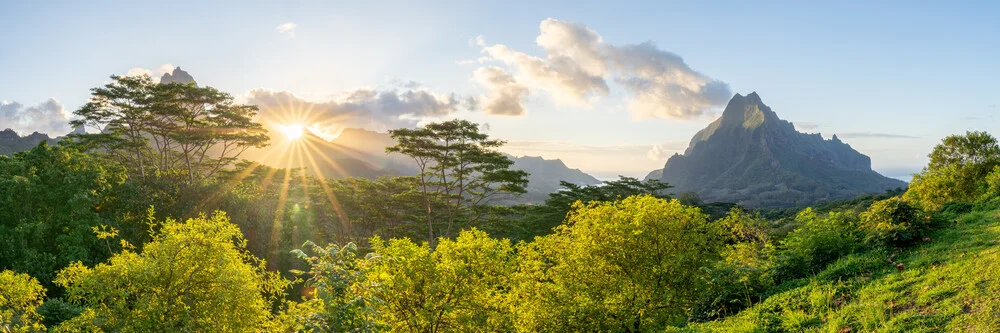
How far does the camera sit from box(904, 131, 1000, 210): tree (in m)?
25.0

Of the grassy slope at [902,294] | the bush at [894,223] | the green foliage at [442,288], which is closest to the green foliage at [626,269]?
the green foliage at [442,288]

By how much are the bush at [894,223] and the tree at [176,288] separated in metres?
17.4

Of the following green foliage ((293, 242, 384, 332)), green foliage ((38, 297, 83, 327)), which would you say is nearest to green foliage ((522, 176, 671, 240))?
green foliage ((38, 297, 83, 327))

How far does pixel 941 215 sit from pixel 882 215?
9.88 feet

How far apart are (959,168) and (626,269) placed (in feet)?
86.2

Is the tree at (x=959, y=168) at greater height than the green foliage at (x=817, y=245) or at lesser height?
greater

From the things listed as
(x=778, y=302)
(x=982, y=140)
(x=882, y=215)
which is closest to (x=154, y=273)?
(x=778, y=302)

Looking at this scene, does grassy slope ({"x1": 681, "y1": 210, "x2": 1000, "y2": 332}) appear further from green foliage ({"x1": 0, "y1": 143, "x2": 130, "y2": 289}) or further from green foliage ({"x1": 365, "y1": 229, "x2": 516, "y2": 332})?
green foliage ({"x1": 0, "y1": 143, "x2": 130, "y2": 289})

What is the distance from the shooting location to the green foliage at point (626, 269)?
1159 centimetres

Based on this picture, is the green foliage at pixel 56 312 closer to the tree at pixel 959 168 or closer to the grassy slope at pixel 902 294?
the grassy slope at pixel 902 294

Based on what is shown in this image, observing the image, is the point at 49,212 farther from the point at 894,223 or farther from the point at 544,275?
the point at 894,223

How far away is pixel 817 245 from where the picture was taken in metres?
13.4

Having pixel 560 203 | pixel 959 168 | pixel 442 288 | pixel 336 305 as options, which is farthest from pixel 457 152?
pixel 959 168

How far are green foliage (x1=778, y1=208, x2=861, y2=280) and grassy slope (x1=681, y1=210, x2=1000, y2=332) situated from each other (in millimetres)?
795
